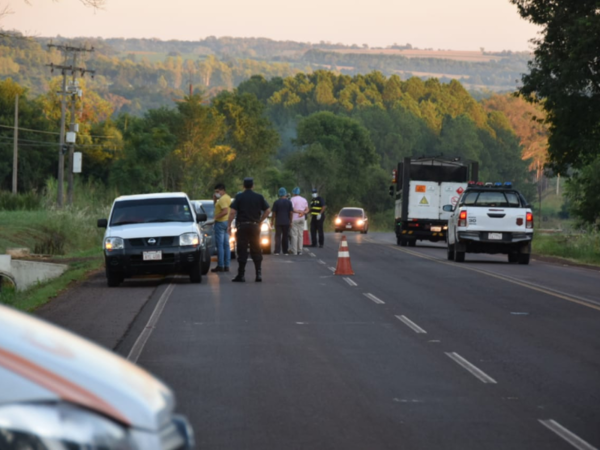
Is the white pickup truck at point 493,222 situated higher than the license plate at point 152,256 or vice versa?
the white pickup truck at point 493,222

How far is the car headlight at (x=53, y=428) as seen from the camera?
249 cm

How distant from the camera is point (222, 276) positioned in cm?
2320

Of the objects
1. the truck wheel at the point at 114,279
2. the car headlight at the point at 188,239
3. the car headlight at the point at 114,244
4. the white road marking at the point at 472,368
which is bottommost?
the truck wheel at the point at 114,279

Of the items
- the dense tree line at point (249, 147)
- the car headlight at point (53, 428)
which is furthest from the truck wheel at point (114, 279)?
the dense tree line at point (249, 147)

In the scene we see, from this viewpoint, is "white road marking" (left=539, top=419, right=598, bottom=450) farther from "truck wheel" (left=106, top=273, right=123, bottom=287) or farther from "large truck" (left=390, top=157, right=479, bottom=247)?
"large truck" (left=390, top=157, right=479, bottom=247)

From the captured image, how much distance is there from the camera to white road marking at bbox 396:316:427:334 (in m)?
13.8

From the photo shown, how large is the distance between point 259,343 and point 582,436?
5.21 meters

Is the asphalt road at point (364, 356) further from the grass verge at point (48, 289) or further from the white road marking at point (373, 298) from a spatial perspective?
the grass verge at point (48, 289)

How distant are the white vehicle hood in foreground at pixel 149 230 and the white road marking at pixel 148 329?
1397 millimetres

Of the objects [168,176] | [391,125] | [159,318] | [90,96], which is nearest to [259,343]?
[159,318]

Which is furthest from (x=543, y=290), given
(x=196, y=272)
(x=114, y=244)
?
(x=114, y=244)

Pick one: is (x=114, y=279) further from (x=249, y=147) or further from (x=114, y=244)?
(x=249, y=147)

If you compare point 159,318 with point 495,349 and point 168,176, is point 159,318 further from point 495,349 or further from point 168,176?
point 168,176

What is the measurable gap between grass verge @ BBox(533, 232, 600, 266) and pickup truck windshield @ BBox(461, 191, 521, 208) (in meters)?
3.99
